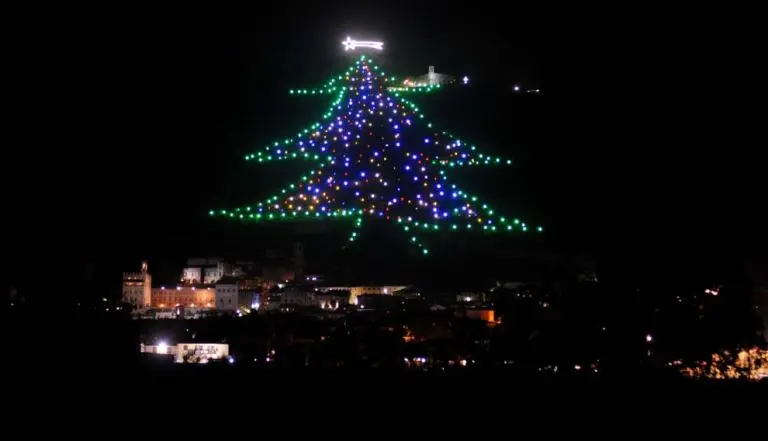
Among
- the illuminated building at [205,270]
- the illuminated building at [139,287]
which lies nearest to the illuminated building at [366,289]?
the illuminated building at [205,270]

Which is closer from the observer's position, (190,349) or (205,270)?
(190,349)

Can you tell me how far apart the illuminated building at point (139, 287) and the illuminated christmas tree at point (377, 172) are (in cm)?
135

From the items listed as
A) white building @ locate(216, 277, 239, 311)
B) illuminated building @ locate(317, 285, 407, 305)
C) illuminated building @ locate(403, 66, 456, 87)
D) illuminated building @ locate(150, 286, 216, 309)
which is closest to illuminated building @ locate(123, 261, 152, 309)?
illuminated building @ locate(150, 286, 216, 309)

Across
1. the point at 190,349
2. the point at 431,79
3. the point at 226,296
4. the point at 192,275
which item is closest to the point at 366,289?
the point at 226,296

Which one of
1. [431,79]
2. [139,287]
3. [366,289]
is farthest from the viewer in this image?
[431,79]

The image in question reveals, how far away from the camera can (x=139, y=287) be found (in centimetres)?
898

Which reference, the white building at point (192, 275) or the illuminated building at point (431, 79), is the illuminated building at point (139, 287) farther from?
the illuminated building at point (431, 79)

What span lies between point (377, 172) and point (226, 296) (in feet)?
10.6

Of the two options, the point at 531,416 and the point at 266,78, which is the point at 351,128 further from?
the point at 531,416

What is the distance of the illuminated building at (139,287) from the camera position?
8.62 m

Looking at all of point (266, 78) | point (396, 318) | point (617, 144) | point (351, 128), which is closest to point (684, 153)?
point (617, 144)

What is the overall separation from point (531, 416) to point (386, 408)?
45 cm

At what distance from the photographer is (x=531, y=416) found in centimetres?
216

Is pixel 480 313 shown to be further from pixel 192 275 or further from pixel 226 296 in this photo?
pixel 192 275
